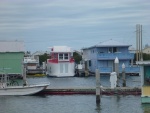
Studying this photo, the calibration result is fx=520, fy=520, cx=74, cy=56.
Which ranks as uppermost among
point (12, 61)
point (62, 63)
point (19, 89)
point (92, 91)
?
point (12, 61)

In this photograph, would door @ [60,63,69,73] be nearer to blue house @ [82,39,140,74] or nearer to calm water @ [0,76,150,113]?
blue house @ [82,39,140,74]

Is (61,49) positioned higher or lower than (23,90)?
higher

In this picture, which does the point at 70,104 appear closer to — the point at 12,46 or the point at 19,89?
the point at 19,89

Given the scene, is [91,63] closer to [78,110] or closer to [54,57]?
[54,57]

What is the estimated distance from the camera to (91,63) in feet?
309

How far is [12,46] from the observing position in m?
63.1

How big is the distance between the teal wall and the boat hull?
10.3m

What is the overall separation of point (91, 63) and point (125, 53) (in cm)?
881

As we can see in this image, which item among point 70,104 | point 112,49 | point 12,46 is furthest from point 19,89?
point 112,49

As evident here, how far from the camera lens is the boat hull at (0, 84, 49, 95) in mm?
45366

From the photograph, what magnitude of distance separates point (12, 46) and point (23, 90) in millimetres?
18167

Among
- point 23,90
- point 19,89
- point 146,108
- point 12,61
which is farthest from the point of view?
point 12,61

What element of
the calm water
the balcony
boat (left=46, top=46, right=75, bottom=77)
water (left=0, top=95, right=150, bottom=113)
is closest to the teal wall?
the calm water

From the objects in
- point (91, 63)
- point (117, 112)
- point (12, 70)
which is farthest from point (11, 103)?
point (91, 63)
